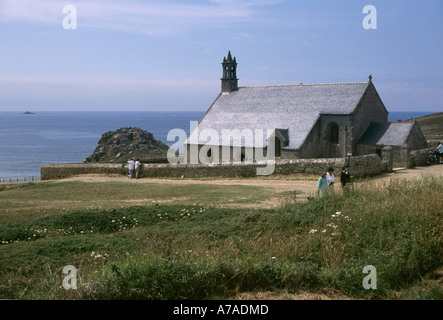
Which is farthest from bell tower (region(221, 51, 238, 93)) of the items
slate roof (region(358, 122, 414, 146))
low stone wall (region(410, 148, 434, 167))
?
low stone wall (region(410, 148, 434, 167))

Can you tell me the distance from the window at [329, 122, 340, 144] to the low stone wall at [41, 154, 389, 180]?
10170mm

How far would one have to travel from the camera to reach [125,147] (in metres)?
65.5

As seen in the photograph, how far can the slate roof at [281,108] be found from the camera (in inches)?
1427

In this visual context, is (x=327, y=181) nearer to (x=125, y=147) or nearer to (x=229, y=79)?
(x=229, y=79)

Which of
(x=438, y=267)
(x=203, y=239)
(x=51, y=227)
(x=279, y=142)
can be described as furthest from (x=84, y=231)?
(x=279, y=142)

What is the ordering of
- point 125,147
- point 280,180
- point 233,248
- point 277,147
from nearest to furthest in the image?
point 233,248
point 280,180
point 277,147
point 125,147

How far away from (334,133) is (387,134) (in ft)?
13.5

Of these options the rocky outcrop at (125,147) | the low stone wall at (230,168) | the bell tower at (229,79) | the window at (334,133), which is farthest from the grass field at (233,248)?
the rocky outcrop at (125,147)

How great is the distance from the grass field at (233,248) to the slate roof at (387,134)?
64.5 feet

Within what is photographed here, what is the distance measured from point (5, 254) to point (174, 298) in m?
5.86

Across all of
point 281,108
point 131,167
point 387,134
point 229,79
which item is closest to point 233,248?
point 131,167

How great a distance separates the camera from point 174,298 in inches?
287

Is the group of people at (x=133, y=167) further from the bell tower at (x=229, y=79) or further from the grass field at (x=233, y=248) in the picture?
the bell tower at (x=229, y=79)
